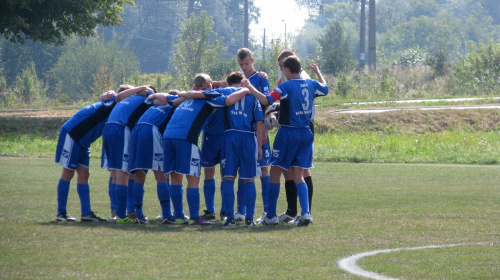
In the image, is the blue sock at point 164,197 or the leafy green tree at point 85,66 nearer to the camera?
the blue sock at point 164,197

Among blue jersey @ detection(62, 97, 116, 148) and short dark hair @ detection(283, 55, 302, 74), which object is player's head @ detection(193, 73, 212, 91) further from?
blue jersey @ detection(62, 97, 116, 148)

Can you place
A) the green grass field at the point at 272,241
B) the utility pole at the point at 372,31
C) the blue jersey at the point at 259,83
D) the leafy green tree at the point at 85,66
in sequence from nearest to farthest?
the green grass field at the point at 272,241 < the blue jersey at the point at 259,83 < the utility pole at the point at 372,31 < the leafy green tree at the point at 85,66

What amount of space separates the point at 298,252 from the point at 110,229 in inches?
104

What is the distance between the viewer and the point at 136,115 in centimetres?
1039

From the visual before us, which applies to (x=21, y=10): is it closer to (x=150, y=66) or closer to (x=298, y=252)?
(x=298, y=252)

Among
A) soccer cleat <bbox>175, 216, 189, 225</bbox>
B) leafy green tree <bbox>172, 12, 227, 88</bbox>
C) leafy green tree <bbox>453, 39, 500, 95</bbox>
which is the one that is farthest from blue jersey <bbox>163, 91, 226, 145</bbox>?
leafy green tree <bbox>172, 12, 227, 88</bbox>

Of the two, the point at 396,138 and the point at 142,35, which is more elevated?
the point at 142,35

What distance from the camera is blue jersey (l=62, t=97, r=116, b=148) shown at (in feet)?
33.6

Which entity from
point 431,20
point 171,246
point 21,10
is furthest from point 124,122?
point 431,20

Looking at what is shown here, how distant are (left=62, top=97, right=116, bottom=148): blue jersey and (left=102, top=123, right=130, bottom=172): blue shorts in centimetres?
29

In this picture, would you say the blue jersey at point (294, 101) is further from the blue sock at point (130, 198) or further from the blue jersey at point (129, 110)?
the blue sock at point (130, 198)

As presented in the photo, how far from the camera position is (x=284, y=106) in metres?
9.98

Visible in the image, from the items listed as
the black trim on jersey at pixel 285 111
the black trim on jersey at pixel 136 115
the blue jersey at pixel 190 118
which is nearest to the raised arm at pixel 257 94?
the black trim on jersey at pixel 285 111

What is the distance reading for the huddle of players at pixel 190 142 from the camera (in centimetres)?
982
